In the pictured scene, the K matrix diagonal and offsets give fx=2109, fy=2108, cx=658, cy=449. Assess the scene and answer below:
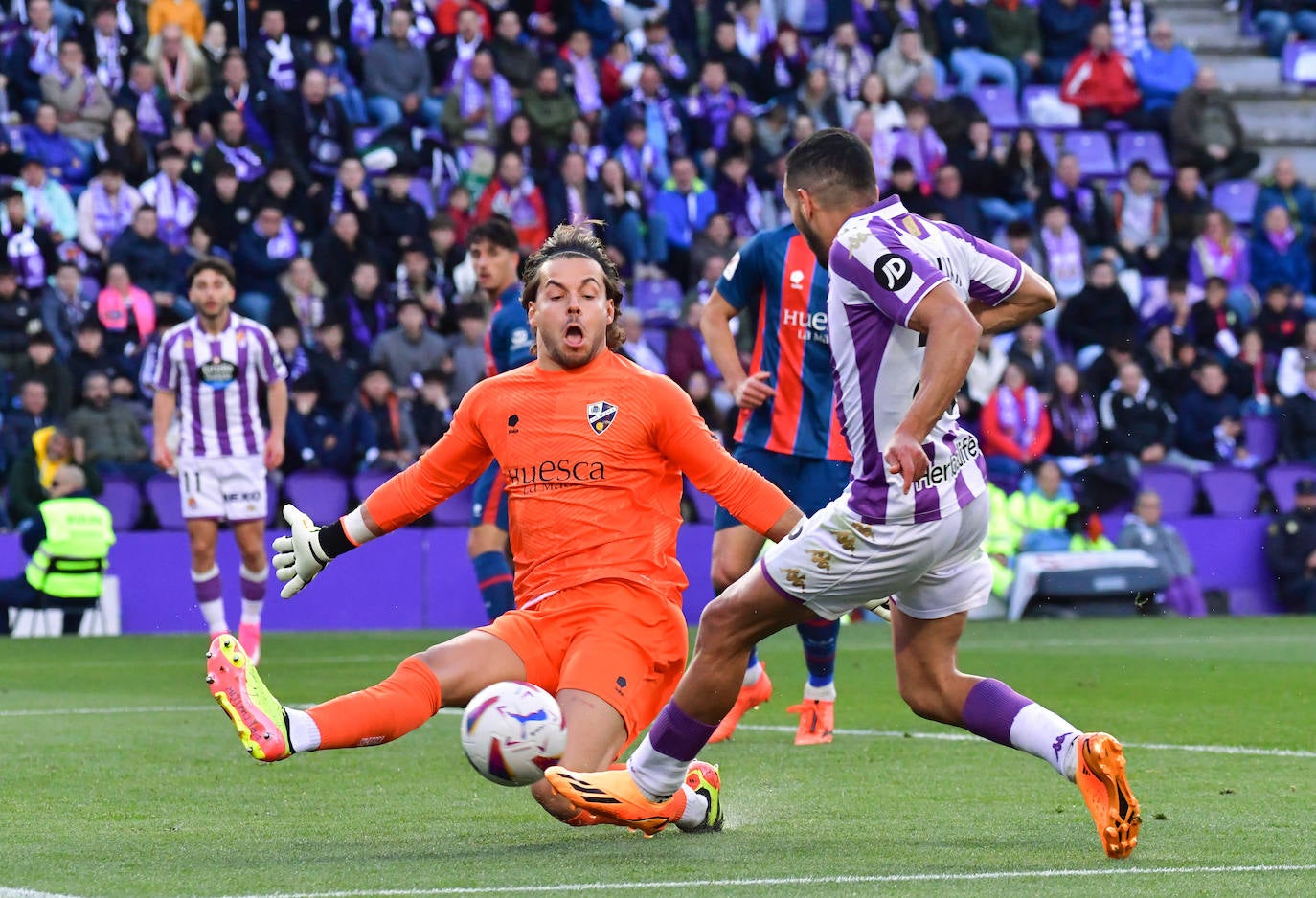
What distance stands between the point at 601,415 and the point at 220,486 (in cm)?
754

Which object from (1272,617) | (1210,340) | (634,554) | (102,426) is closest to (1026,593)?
(1272,617)

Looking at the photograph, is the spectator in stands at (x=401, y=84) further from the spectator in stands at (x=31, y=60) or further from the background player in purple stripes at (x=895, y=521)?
Result: the background player in purple stripes at (x=895, y=521)

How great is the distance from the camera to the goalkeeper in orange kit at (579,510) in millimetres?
6004

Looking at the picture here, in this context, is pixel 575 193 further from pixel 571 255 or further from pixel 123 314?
pixel 571 255

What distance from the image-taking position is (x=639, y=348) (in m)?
18.8

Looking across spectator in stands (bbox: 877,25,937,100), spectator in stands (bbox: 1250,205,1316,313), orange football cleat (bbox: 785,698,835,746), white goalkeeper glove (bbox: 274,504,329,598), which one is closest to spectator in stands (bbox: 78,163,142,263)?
spectator in stands (bbox: 877,25,937,100)

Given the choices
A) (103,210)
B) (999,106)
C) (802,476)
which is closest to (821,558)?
(802,476)

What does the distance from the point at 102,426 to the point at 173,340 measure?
4.42m

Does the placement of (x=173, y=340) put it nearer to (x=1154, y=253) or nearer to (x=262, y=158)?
(x=262, y=158)

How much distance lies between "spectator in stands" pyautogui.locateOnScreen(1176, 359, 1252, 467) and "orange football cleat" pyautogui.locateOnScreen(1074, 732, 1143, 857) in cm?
1499

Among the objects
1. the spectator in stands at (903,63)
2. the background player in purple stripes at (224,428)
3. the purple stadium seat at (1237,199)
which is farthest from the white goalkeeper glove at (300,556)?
the purple stadium seat at (1237,199)

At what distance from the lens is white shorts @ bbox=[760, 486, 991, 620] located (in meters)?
5.66

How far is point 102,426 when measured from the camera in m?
17.2

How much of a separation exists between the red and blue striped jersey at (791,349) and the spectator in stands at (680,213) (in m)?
11.9
